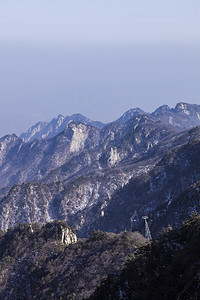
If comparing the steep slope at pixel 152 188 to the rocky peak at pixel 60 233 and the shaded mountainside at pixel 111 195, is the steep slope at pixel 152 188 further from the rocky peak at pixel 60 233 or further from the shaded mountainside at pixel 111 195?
the rocky peak at pixel 60 233

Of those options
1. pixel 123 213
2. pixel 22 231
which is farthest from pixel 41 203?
pixel 22 231

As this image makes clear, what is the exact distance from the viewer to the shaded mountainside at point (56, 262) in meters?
66.5

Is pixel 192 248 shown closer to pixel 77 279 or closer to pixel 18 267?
pixel 77 279

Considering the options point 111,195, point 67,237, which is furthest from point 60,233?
point 111,195

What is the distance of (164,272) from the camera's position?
4266cm

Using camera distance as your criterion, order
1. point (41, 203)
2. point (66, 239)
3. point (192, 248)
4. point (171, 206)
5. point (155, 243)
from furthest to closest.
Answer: point (41, 203) → point (171, 206) → point (66, 239) → point (155, 243) → point (192, 248)

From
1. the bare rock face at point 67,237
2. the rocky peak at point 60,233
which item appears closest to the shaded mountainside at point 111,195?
the bare rock face at point 67,237

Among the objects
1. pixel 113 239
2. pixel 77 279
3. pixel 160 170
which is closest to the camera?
pixel 77 279

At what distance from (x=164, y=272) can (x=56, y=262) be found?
4087 centimetres

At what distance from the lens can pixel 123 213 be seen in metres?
154

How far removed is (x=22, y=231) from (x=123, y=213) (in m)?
65.9

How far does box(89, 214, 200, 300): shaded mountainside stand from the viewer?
36.7m

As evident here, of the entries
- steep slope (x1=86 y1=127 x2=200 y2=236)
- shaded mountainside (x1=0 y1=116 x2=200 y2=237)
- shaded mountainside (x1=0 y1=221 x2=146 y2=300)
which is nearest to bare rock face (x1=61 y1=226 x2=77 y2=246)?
shaded mountainside (x1=0 y1=221 x2=146 y2=300)

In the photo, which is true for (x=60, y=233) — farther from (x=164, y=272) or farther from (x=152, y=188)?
(x=152, y=188)
